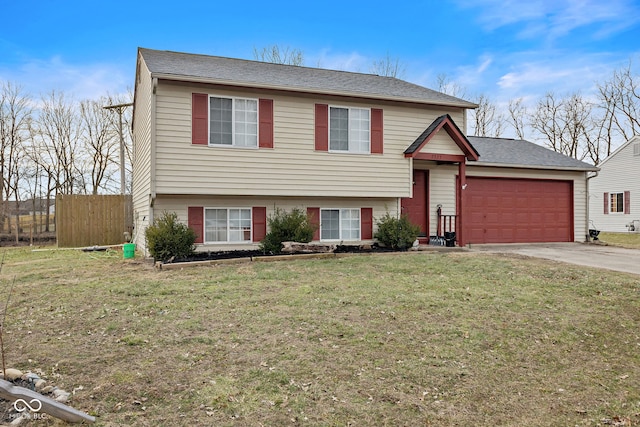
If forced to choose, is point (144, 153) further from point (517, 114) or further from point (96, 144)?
point (517, 114)

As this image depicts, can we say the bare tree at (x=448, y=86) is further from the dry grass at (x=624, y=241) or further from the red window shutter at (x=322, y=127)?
the red window shutter at (x=322, y=127)

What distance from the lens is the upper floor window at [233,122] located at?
10859 mm

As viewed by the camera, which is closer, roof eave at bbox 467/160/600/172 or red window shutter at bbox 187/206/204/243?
red window shutter at bbox 187/206/204/243

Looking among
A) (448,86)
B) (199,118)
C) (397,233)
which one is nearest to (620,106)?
(448,86)

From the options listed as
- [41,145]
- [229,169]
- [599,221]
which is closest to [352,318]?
[229,169]

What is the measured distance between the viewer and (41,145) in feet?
68.4

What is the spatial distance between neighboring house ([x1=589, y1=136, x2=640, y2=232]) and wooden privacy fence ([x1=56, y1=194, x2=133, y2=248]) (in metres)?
23.8

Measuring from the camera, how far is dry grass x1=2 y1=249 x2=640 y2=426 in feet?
10.8

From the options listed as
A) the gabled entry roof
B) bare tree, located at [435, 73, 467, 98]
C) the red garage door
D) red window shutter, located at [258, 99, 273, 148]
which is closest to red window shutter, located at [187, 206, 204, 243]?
red window shutter, located at [258, 99, 273, 148]

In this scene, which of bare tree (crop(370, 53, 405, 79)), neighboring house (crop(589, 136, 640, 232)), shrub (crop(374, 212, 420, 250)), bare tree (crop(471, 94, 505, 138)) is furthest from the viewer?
bare tree (crop(471, 94, 505, 138))

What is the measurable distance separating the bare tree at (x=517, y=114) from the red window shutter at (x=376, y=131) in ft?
81.1

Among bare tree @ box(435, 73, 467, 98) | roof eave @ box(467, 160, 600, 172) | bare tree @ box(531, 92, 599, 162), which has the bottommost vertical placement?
roof eave @ box(467, 160, 600, 172)

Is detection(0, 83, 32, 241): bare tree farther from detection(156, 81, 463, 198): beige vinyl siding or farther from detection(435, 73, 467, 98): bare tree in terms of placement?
detection(435, 73, 467, 98): bare tree

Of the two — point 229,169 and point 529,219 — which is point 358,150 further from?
point 529,219
